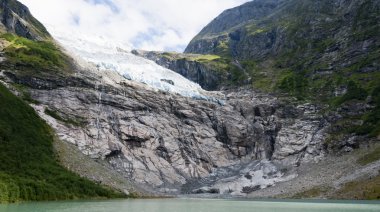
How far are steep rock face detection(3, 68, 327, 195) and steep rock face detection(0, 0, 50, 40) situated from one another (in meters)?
45.7

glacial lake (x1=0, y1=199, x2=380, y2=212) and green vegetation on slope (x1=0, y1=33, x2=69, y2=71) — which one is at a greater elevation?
green vegetation on slope (x1=0, y1=33, x2=69, y2=71)

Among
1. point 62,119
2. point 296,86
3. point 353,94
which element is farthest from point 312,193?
point 296,86

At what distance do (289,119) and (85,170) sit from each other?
285 feet

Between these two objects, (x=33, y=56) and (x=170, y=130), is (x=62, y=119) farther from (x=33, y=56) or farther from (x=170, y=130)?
(x=33, y=56)

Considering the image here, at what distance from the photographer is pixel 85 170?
108875mm

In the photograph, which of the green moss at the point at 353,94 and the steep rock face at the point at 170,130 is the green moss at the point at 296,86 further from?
the green moss at the point at 353,94

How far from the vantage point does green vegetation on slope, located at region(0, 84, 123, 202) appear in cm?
8575

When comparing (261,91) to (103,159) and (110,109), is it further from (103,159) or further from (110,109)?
(103,159)

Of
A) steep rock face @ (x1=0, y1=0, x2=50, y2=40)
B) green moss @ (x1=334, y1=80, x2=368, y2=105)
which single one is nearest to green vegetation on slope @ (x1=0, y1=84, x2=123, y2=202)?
steep rock face @ (x1=0, y1=0, x2=50, y2=40)

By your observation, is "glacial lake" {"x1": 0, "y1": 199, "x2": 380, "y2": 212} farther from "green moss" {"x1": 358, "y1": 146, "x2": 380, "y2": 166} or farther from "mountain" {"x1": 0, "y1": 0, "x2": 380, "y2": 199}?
"green moss" {"x1": 358, "y1": 146, "x2": 380, "y2": 166}

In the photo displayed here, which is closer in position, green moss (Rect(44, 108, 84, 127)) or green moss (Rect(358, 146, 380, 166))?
green moss (Rect(358, 146, 380, 166))

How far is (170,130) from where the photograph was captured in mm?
153000

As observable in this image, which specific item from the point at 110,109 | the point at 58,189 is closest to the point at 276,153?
the point at 110,109

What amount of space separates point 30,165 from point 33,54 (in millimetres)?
74192
